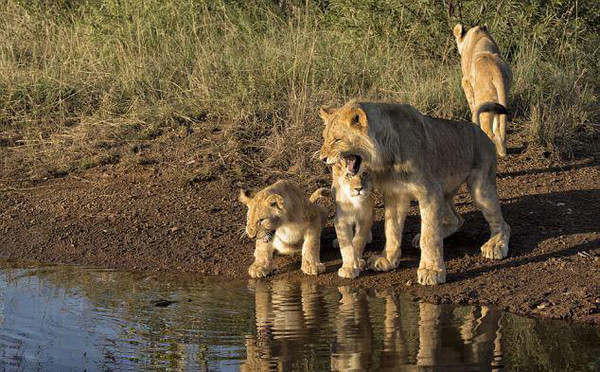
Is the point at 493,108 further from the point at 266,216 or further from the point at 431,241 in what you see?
the point at 266,216

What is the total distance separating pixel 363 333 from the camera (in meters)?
6.04

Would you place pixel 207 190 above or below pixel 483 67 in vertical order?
below

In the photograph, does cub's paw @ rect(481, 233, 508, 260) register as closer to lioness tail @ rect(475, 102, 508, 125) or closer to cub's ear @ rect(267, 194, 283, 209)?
lioness tail @ rect(475, 102, 508, 125)

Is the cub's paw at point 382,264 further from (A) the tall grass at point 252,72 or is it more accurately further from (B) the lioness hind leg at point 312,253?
(A) the tall grass at point 252,72

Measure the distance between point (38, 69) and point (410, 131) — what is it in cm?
545

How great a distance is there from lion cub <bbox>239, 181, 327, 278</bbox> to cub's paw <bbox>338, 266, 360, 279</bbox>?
0.67ft

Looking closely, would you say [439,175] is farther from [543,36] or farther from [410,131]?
[543,36]

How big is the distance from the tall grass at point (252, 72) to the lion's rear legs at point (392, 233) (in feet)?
6.96

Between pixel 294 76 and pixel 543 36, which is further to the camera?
pixel 543 36

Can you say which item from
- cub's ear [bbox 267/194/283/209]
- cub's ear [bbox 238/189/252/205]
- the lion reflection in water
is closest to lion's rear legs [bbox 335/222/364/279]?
the lion reflection in water

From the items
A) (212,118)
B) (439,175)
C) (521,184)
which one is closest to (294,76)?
(212,118)

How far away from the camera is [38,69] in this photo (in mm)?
11102

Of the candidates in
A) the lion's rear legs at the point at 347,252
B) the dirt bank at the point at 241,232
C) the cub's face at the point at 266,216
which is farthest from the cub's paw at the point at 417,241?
the cub's face at the point at 266,216

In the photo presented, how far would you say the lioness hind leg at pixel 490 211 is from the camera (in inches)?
293
